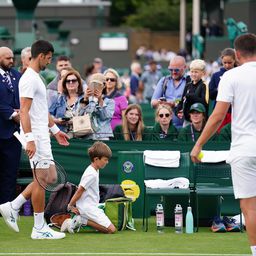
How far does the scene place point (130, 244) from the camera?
487 inches

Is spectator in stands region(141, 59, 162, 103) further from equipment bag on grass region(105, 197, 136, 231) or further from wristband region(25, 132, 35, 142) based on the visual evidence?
wristband region(25, 132, 35, 142)

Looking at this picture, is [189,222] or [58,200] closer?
[189,222]

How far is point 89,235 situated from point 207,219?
163 centimetres

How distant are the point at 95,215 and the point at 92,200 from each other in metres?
0.17

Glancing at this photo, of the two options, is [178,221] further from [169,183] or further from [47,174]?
[47,174]

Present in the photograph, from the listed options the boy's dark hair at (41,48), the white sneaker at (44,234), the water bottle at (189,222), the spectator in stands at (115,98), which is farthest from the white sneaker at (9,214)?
the spectator in stands at (115,98)

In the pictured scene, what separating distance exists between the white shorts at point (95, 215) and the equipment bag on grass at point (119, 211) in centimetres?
26

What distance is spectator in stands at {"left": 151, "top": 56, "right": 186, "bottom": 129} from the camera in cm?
1675

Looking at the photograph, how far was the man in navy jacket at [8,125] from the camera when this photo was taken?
14164 millimetres

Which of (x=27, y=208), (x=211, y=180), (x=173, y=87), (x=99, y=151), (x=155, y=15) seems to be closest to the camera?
(x=99, y=151)

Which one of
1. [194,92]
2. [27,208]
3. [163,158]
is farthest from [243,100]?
[194,92]

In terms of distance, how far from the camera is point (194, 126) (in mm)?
15547

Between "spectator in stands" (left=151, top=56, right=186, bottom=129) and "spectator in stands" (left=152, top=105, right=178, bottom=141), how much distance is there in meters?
0.76

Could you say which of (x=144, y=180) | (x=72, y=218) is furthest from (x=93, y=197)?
(x=144, y=180)
